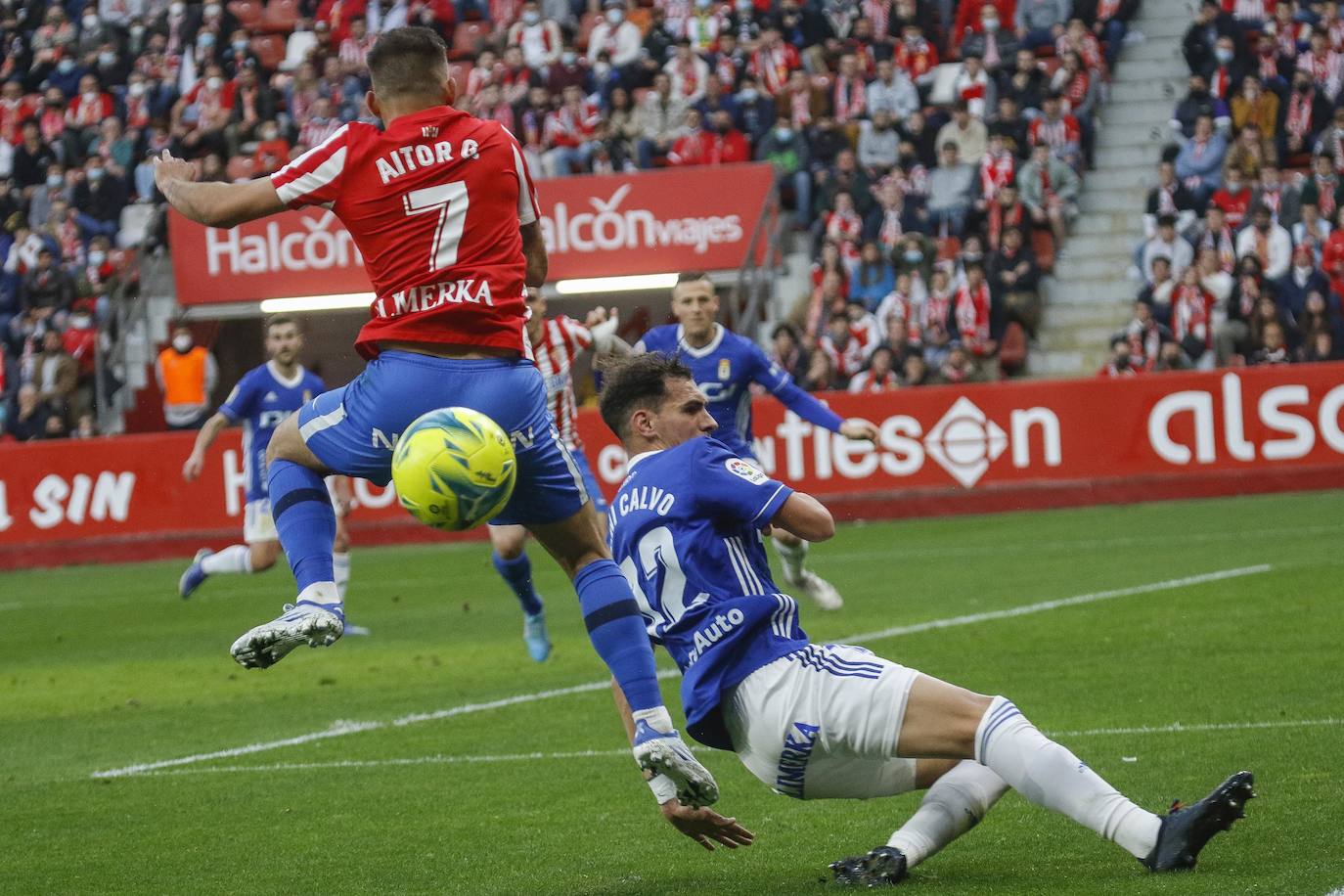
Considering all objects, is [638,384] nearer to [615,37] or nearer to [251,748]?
[251,748]

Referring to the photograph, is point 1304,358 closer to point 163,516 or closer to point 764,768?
point 163,516

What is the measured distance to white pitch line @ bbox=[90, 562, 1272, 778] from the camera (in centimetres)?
967

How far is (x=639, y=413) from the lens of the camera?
625 cm

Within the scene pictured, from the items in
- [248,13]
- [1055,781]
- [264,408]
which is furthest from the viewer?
[248,13]

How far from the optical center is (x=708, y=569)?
5.99 metres

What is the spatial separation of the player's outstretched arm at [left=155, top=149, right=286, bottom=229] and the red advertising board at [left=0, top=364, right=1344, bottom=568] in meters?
15.0

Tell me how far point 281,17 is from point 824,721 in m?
27.2

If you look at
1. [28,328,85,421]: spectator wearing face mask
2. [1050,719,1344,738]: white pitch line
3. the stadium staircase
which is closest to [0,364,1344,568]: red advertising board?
the stadium staircase

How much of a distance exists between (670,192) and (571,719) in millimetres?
15629

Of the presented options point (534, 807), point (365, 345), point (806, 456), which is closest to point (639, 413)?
point (365, 345)

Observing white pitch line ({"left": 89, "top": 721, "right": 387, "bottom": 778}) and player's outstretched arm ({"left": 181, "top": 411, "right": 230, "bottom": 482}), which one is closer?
white pitch line ({"left": 89, "top": 721, "right": 387, "bottom": 778})

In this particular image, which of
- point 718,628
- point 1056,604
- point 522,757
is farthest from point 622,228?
point 718,628

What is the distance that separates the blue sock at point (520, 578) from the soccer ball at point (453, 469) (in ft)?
20.4

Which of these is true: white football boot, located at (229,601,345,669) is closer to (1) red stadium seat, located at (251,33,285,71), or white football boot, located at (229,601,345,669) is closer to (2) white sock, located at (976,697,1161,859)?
(2) white sock, located at (976,697,1161,859)
